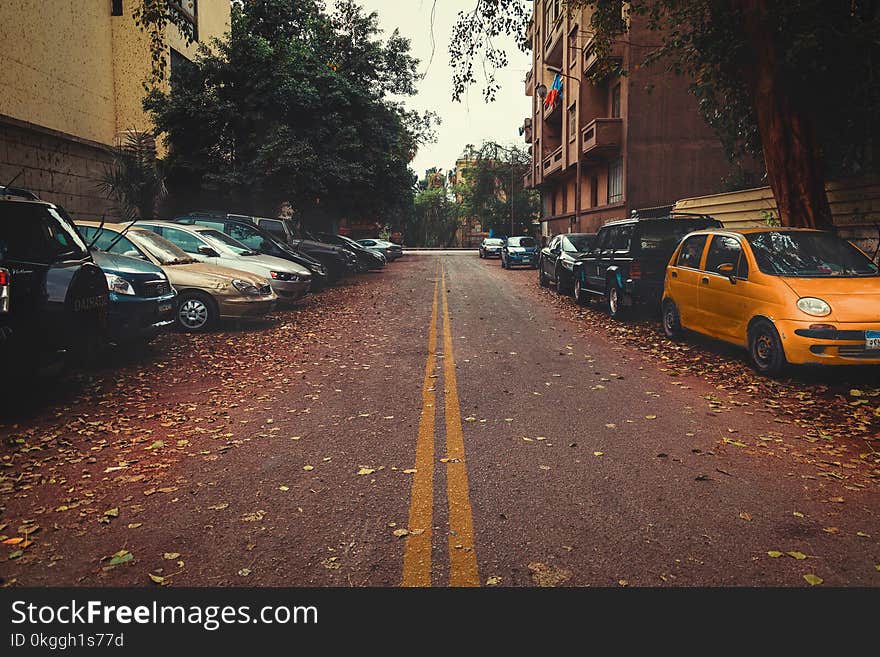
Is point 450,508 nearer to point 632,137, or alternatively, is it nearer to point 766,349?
point 766,349

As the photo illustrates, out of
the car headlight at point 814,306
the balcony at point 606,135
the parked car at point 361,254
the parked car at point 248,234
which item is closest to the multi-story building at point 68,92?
the parked car at point 248,234

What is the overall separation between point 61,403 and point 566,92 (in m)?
33.4

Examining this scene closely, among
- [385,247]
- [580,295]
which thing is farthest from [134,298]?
[385,247]

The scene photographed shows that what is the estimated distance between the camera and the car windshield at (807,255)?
28.3 ft

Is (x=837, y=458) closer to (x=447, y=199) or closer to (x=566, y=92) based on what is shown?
(x=566, y=92)

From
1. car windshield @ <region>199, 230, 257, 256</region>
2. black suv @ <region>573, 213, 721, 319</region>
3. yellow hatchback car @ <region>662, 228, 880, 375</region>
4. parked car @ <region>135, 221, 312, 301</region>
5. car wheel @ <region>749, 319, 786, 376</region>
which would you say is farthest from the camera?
car windshield @ <region>199, 230, 257, 256</region>

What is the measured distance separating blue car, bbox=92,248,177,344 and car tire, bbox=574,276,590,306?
384 inches

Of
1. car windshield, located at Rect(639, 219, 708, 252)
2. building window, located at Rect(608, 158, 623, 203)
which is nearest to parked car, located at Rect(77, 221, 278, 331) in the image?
car windshield, located at Rect(639, 219, 708, 252)

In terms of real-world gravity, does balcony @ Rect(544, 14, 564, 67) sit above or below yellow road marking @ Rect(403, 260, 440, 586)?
above

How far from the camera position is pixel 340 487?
4770mm

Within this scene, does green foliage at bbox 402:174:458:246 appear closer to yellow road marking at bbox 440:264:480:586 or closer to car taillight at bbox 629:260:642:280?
car taillight at bbox 629:260:642:280

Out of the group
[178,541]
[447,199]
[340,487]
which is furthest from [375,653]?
[447,199]

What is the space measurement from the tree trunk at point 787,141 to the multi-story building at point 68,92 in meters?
15.4

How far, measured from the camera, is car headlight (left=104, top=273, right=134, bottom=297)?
9109mm
